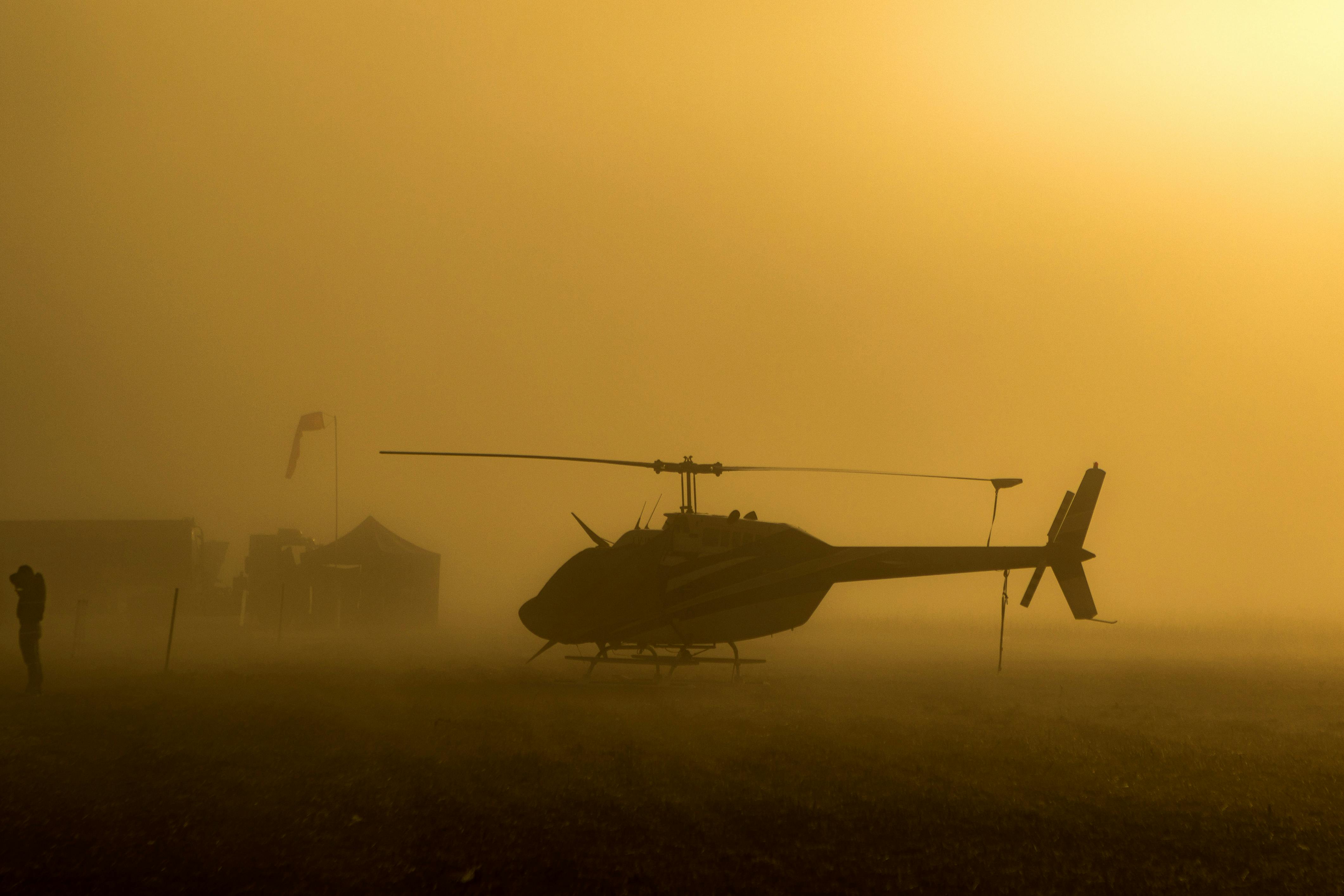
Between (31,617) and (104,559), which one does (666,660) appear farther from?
(104,559)

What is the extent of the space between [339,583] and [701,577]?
27.3 m

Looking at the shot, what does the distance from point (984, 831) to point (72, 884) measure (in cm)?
757

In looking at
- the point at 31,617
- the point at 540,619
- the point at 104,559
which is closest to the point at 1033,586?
the point at 540,619

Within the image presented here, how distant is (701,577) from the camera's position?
66.8ft

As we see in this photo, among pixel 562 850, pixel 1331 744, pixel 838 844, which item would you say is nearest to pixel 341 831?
pixel 562 850

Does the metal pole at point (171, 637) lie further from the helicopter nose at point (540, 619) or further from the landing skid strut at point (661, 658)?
the landing skid strut at point (661, 658)

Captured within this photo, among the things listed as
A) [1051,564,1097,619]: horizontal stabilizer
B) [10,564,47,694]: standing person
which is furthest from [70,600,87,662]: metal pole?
[1051,564,1097,619]: horizontal stabilizer

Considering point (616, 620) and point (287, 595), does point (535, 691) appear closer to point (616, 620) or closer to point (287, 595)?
point (616, 620)

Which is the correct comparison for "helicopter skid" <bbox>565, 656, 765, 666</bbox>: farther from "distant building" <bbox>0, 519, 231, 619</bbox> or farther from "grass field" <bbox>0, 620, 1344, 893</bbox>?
"distant building" <bbox>0, 519, 231, 619</bbox>

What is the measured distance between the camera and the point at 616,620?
66.8 ft

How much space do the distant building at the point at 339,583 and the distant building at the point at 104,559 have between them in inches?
130

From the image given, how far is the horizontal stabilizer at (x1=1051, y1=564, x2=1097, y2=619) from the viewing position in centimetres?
2198

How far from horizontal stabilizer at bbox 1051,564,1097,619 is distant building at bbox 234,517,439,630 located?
30.2 metres

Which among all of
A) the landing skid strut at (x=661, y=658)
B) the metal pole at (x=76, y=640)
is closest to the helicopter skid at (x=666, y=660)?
the landing skid strut at (x=661, y=658)
